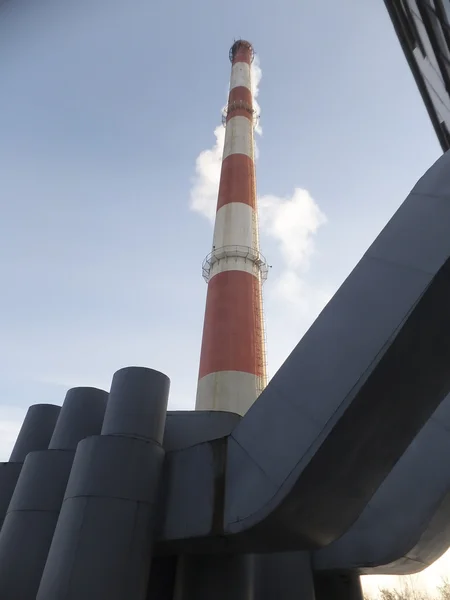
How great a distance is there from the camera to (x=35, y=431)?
8469 millimetres

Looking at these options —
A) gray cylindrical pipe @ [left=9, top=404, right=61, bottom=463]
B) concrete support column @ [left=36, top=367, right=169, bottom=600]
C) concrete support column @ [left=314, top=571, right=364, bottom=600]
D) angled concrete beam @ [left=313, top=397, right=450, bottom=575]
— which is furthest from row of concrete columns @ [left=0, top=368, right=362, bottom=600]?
angled concrete beam @ [left=313, top=397, right=450, bottom=575]

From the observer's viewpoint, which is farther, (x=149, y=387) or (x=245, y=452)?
(x=149, y=387)

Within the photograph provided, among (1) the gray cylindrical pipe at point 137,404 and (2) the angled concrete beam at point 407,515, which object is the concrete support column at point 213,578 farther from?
(2) the angled concrete beam at point 407,515

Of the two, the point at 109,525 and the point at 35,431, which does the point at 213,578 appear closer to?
the point at 109,525

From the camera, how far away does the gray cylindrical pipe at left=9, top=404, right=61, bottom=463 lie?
8383mm

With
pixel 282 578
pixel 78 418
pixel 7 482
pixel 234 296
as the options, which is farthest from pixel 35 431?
pixel 234 296

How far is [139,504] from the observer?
5.32 meters

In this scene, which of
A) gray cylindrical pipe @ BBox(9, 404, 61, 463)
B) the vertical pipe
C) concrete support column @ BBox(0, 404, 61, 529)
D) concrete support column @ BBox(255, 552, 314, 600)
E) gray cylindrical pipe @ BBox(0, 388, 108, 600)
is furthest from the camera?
the vertical pipe

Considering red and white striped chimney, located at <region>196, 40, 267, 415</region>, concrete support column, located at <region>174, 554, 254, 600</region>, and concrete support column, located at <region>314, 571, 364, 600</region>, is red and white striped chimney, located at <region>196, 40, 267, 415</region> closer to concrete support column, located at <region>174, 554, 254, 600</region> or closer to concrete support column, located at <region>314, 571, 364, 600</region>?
concrete support column, located at <region>314, 571, 364, 600</region>

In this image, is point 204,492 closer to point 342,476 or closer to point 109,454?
point 109,454

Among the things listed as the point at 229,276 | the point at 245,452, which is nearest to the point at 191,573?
the point at 245,452

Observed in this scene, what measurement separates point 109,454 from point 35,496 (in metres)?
2.11

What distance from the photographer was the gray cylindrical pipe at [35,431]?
838 cm

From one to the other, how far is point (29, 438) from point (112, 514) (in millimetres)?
4197
